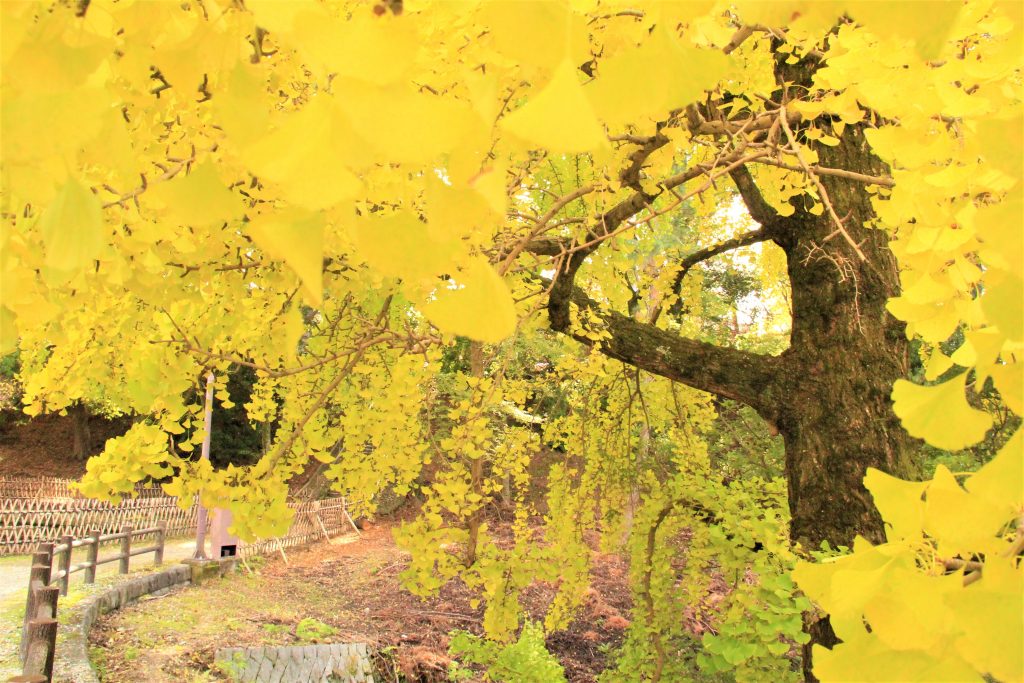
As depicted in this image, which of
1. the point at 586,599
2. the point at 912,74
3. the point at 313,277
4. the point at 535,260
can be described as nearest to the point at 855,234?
the point at 535,260

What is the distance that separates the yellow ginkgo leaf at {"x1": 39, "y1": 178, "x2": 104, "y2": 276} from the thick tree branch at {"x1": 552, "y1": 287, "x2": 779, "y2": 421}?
3.25 metres

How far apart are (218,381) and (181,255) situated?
0.75m

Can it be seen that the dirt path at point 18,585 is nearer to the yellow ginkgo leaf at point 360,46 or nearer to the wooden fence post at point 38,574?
the wooden fence post at point 38,574

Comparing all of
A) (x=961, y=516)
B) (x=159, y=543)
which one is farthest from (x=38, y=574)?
(x=961, y=516)

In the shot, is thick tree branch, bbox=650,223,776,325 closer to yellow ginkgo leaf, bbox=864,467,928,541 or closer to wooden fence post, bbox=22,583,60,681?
yellow ginkgo leaf, bbox=864,467,928,541

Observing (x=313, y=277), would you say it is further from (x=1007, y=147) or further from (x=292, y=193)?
(x=1007, y=147)

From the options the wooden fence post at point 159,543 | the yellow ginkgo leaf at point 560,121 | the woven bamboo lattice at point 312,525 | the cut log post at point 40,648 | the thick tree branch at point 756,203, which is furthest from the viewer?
the woven bamboo lattice at point 312,525

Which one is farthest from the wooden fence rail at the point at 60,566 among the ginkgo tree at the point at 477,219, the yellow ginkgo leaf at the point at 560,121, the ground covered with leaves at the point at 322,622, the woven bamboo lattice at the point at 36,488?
the woven bamboo lattice at the point at 36,488

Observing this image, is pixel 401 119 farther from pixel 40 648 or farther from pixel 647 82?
pixel 40 648

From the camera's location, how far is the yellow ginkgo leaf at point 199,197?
45cm

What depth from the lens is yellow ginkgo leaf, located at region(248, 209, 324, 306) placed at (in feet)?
1.10

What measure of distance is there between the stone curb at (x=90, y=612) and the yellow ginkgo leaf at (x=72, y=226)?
4722 mm

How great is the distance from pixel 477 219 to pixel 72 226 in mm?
249

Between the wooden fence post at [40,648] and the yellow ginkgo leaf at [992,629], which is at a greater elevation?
the yellow ginkgo leaf at [992,629]
